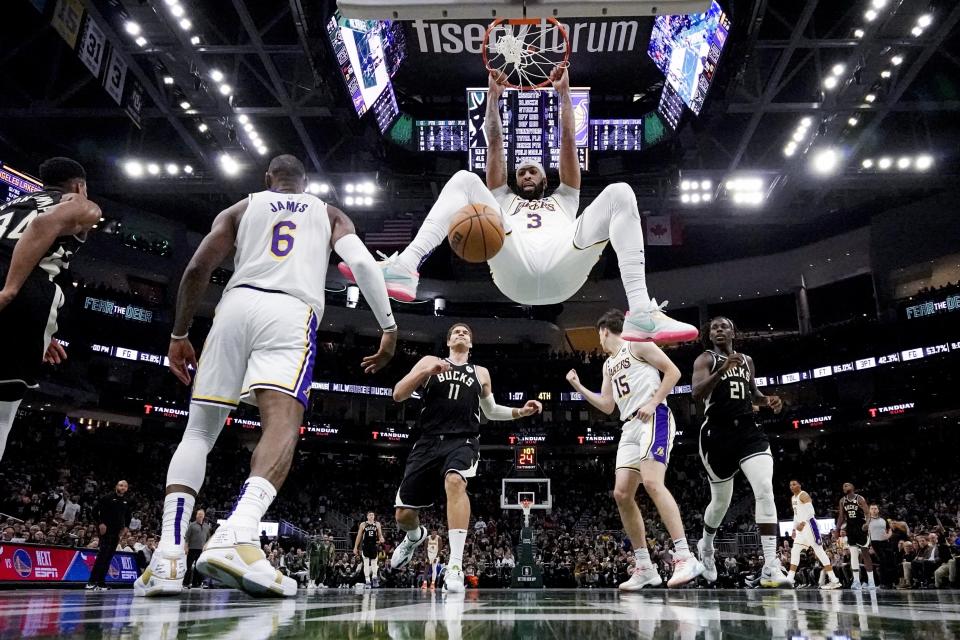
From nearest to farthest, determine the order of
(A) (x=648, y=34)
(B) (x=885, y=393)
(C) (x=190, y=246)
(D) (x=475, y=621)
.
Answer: (D) (x=475, y=621) < (A) (x=648, y=34) < (B) (x=885, y=393) < (C) (x=190, y=246)

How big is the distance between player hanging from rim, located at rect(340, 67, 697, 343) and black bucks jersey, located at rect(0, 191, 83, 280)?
1713 mm

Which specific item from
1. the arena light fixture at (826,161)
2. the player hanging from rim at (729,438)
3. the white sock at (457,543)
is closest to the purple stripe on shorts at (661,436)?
the player hanging from rim at (729,438)

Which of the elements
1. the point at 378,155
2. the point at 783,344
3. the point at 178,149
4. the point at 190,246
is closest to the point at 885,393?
the point at 783,344

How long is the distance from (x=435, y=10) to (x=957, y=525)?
19.6m

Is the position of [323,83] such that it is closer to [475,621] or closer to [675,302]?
[475,621]

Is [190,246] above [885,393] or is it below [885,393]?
above

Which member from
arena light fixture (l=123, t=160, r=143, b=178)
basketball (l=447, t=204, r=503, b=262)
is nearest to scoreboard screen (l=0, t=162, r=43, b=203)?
arena light fixture (l=123, t=160, r=143, b=178)

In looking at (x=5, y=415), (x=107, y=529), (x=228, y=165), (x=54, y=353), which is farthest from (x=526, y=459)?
(x=5, y=415)

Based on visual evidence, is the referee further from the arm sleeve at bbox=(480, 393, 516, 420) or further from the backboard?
the backboard

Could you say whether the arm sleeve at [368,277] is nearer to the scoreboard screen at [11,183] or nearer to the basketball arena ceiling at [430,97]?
the basketball arena ceiling at [430,97]

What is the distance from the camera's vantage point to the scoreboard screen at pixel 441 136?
16.0m

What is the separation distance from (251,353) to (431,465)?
8.65ft

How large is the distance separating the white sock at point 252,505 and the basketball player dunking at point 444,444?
2.37m

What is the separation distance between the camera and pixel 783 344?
2812 centimetres
